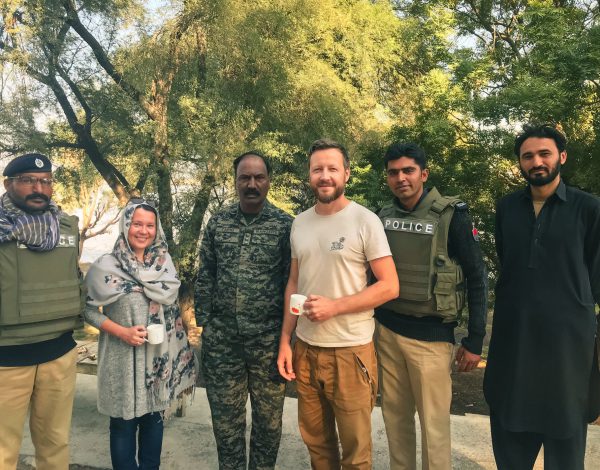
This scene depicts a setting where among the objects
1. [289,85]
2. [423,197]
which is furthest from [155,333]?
[289,85]

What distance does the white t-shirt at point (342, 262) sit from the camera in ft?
8.02

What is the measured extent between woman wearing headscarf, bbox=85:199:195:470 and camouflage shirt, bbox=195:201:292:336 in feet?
0.86

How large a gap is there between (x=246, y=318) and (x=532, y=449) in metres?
1.87

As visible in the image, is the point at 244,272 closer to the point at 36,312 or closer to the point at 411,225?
the point at 411,225

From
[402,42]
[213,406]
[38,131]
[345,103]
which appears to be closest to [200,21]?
[345,103]

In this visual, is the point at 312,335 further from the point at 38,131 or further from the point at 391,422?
the point at 38,131

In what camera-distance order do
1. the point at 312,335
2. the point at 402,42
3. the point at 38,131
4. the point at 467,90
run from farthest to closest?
the point at 38,131, the point at 402,42, the point at 467,90, the point at 312,335

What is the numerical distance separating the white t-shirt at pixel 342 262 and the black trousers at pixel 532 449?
1062mm

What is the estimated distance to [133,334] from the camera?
2707 mm

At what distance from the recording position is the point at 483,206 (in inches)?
262

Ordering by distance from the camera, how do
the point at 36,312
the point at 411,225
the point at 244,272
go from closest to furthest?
the point at 36,312 < the point at 411,225 < the point at 244,272

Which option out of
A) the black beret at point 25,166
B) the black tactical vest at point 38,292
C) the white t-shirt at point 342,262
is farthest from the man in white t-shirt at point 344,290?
the black beret at point 25,166

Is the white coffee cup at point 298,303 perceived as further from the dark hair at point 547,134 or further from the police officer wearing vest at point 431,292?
the dark hair at point 547,134

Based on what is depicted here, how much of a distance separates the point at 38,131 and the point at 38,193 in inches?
529
